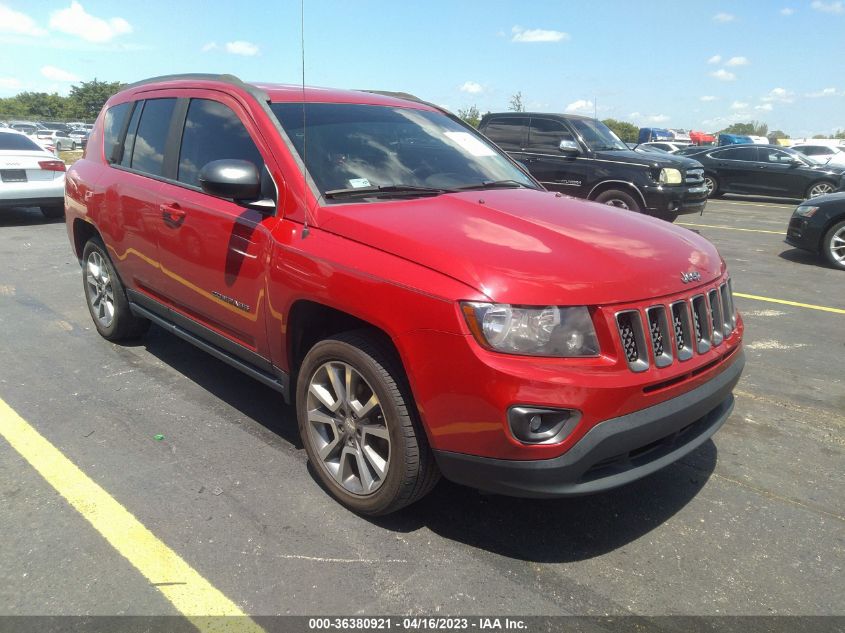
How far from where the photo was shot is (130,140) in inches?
181

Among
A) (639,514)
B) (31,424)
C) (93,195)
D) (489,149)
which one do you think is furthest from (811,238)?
(31,424)

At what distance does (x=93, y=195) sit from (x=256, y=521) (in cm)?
311

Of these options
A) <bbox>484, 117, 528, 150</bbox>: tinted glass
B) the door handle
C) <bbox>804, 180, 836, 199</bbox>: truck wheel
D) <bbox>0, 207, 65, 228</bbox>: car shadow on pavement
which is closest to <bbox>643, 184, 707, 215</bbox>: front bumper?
<bbox>484, 117, 528, 150</bbox>: tinted glass

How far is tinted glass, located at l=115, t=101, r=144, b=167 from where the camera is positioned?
455 centimetres

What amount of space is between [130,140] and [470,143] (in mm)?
2372

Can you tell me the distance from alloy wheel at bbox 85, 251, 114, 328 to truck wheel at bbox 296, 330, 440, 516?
8.70ft

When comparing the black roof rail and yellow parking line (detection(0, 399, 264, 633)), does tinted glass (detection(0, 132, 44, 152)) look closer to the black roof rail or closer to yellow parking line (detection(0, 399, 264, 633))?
the black roof rail

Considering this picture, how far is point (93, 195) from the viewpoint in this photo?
4.83 meters

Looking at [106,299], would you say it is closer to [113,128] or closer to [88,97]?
[113,128]

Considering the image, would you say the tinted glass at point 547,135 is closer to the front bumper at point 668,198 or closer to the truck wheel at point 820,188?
the front bumper at point 668,198

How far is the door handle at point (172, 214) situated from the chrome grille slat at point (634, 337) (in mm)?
2518

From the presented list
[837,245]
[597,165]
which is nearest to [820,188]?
[837,245]

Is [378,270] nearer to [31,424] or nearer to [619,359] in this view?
[619,359]

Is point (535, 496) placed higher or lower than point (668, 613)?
higher
